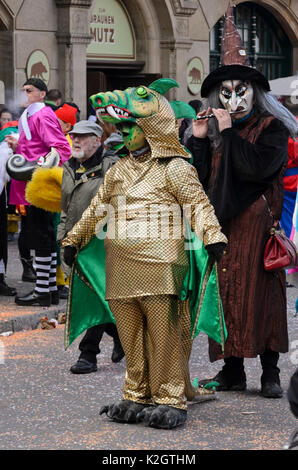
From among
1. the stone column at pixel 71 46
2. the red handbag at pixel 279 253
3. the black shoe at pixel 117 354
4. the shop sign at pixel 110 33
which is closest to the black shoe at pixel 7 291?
the black shoe at pixel 117 354

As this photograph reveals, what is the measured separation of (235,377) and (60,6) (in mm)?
11486

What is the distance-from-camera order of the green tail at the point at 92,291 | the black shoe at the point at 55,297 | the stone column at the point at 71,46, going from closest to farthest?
1. the green tail at the point at 92,291
2. the black shoe at the point at 55,297
3. the stone column at the point at 71,46

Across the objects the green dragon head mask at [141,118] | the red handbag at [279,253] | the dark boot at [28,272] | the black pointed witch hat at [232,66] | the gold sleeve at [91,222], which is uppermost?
the black pointed witch hat at [232,66]

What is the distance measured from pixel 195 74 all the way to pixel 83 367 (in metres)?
13.3

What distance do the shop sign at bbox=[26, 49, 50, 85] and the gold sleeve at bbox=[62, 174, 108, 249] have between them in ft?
34.5

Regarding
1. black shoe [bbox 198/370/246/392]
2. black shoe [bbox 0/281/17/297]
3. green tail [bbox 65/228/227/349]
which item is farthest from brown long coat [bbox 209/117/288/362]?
black shoe [bbox 0/281/17/297]

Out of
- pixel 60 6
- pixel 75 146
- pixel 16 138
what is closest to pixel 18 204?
pixel 16 138

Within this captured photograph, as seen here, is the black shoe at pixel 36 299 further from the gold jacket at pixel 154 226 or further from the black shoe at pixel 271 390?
the gold jacket at pixel 154 226

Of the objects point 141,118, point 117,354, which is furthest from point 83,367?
point 141,118

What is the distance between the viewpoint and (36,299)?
8844mm

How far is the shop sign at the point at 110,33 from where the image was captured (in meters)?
17.6

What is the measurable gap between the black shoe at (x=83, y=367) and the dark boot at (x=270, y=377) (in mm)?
1228

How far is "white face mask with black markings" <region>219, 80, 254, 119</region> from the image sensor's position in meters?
5.86

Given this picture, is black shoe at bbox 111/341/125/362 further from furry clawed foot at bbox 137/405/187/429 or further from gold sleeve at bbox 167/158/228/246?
gold sleeve at bbox 167/158/228/246
